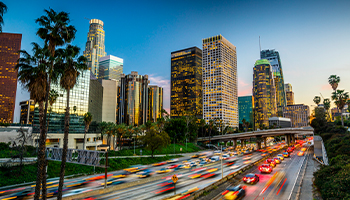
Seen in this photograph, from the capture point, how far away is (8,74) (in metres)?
191

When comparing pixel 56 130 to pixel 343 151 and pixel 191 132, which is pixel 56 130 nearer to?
pixel 191 132

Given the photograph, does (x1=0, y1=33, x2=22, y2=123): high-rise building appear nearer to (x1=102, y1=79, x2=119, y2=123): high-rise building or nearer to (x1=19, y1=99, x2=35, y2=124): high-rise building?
(x1=19, y1=99, x2=35, y2=124): high-rise building

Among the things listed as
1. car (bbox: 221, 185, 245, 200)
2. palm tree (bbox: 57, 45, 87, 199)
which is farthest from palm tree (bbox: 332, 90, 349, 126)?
palm tree (bbox: 57, 45, 87, 199)

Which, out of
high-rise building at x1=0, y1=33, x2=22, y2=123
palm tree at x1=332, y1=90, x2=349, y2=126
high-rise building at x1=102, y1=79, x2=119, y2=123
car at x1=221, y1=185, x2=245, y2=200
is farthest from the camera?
high-rise building at x1=0, y1=33, x2=22, y2=123

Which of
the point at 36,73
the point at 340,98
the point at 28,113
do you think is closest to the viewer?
the point at 36,73

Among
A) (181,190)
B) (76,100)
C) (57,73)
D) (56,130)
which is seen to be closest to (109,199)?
(181,190)

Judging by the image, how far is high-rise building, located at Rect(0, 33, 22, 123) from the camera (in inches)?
7411

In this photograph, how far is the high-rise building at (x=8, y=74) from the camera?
18825cm

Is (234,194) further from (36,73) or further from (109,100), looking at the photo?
(109,100)

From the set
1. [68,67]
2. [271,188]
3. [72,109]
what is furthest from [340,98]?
[72,109]

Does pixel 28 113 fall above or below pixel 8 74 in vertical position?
below

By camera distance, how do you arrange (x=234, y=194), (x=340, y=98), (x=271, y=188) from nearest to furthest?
(x=234, y=194)
(x=271, y=188)
(x=340, y=98)

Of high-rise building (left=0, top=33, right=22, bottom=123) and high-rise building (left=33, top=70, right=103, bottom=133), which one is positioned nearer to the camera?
high-rise building (left=33, top=70, right=103, bottom=133)

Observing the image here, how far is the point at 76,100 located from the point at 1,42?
162 metres
